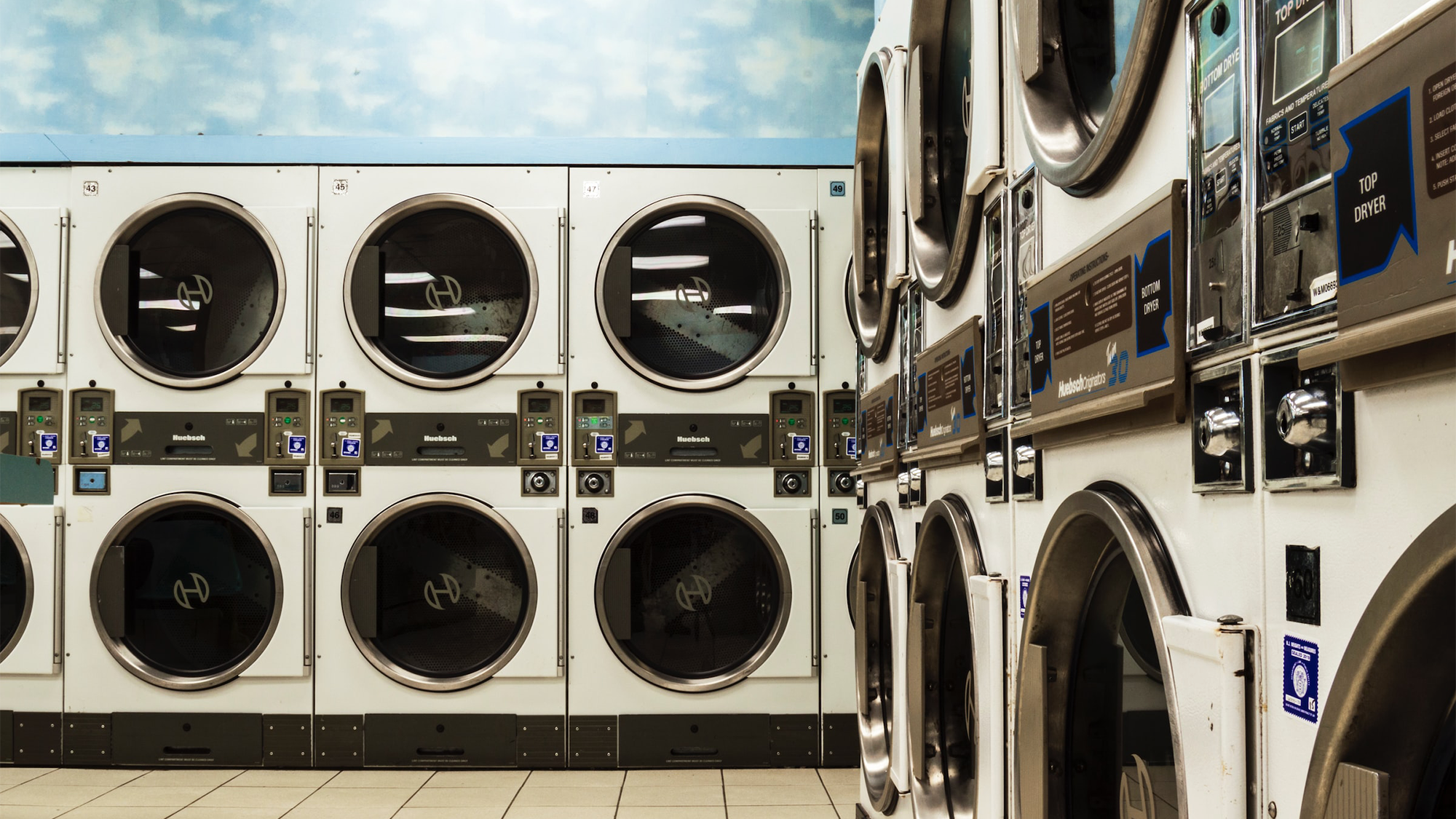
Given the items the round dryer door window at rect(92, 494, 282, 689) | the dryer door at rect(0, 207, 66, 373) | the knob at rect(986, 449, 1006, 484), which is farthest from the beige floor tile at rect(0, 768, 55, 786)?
the knob at rect(986, 449, 1006, 484)

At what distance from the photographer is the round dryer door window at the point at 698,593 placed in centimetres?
386

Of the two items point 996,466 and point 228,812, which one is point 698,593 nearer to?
point 228,812

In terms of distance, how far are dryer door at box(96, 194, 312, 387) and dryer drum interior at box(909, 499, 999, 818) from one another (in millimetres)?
2789

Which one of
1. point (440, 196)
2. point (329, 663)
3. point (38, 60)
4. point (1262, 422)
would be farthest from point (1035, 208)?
point (38, 60)

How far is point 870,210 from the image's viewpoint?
3.09 meters

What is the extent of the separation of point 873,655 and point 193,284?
9.78 feet

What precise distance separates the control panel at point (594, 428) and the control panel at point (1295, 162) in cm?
324

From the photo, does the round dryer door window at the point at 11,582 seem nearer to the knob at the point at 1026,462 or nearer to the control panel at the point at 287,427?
the control panel at the point at 287,427

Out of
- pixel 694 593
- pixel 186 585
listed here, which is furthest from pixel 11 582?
pixel 694 593

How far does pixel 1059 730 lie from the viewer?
4.20 ft

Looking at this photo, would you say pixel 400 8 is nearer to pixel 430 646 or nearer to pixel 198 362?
pixel 198 362

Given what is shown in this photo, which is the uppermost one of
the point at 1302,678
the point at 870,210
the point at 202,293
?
the point at 870,210

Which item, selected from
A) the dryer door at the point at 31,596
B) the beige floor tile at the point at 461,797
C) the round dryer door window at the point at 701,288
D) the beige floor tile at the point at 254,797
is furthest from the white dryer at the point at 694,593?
the dryer door at the point at 31,596

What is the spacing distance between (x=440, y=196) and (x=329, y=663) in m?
1.82
